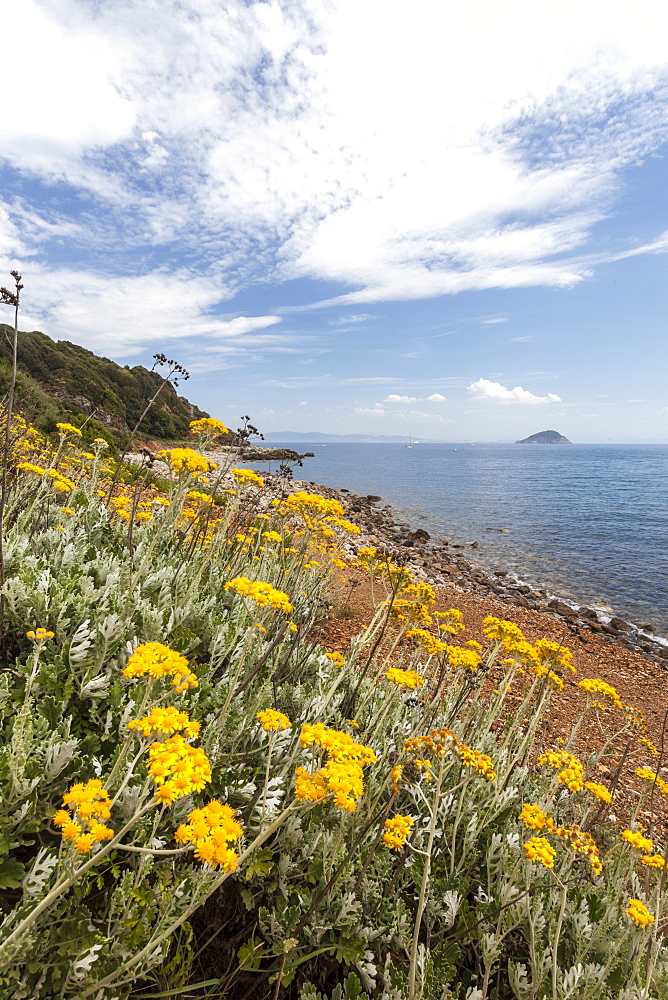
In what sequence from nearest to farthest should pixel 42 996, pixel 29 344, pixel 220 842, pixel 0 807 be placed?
pixel 220 842
pixel 42 996
pixel 0 807
pixel 29 344

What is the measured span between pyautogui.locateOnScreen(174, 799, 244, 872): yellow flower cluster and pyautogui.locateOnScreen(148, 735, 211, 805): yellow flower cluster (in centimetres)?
10

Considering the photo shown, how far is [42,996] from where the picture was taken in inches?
66.9

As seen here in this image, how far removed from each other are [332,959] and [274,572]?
336cm

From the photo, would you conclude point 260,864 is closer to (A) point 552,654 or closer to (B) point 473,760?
(B) point 473,760

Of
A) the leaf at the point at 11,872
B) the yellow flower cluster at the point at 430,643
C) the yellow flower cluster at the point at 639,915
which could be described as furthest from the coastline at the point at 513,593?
the yellow flower cluster at the point at 639,915

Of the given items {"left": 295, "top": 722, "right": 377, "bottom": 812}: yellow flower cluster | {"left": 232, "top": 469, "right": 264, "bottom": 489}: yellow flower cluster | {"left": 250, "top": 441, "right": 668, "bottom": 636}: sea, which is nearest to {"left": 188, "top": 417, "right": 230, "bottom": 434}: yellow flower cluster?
{"left": 232, "top": 469, "right": 264, "bottom": 489}: yellow flower cluster

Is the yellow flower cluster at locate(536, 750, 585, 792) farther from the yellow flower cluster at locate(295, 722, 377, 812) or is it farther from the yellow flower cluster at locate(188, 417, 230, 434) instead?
the yellow flower cluster at locate(188, 417, 230, 434)

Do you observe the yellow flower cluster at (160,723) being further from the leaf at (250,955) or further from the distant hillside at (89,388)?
the distant hillside at (89,388)

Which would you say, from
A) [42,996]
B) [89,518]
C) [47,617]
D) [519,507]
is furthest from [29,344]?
[519,507]

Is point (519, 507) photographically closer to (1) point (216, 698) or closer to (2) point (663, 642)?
(2) point (663, 642)

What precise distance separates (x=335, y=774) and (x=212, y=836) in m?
0.48

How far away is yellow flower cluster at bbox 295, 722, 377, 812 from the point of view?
1.67 meters

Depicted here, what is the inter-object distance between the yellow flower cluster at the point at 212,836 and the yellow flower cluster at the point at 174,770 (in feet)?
0.32

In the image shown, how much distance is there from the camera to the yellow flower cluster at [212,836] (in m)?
1.44
